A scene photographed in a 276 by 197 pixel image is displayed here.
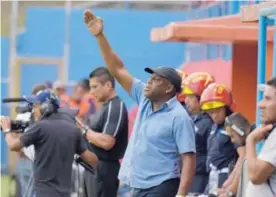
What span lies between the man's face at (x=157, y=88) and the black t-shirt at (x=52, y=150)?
62.3 inches

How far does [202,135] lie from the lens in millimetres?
9883

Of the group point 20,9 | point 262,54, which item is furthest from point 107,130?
point 20,9

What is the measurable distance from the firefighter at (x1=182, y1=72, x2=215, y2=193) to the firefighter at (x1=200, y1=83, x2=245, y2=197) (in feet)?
0.85

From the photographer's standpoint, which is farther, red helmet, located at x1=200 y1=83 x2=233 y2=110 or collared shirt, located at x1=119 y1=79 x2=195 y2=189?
red helmet, located at x1=200 y1=83 x2=233 y2=110

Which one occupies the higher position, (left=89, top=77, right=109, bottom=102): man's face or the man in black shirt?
(left=89, top=77, right=109, bottom=102): man's face

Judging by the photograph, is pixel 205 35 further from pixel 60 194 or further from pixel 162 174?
pixel 162 174

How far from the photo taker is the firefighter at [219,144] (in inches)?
359

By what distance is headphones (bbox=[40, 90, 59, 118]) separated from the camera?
9664 mm

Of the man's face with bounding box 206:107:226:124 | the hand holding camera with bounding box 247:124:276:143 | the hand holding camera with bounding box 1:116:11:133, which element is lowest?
the hand holding camera with bounding box 1:116:11:133

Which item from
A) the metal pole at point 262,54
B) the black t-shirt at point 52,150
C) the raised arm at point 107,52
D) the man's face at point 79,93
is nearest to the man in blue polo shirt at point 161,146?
the raised arm at point 107,52

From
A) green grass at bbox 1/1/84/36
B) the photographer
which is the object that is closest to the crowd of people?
the photographer

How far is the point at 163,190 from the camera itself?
320 inches

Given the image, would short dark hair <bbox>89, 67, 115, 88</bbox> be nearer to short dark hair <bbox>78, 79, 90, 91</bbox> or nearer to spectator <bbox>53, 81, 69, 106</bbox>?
short dark hair <bbox>78, 79, 90, 91</bbox>

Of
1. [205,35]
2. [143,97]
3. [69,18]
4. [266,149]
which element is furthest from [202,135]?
[69,18]
